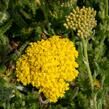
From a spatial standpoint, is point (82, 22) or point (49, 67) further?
point (49, 67)

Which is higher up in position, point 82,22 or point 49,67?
point 82,22

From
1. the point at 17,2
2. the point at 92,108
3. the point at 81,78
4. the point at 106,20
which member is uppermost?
the point at 17,2

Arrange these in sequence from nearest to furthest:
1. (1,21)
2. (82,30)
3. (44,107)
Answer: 1. (82,30)
2. (44,107)
3. (1,21)

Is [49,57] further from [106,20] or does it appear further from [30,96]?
[106,20]

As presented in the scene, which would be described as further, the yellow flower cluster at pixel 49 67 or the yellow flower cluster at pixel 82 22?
the yellow flower cluster at pixel 49 67

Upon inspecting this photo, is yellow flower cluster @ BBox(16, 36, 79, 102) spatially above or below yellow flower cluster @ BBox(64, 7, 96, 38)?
below

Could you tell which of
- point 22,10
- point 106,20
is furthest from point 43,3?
point 106,20

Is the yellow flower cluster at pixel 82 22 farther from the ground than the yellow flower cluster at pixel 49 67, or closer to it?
farther from the ground

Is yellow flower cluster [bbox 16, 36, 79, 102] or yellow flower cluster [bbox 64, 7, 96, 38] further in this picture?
yellow flower cluster [bbox 16, 36, 79, 102]
